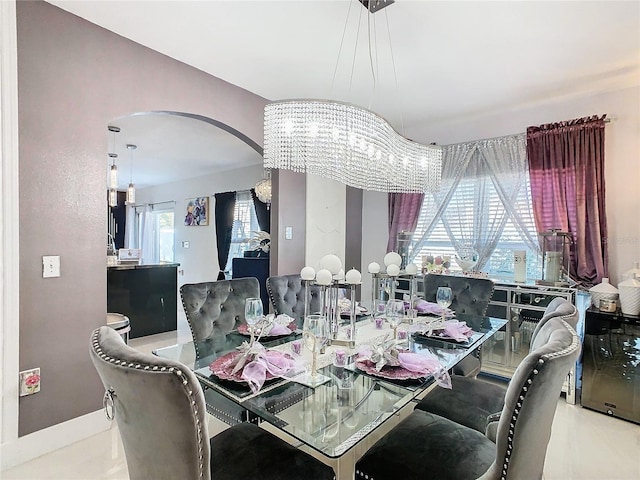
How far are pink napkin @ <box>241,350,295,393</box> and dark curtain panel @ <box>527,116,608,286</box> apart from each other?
2.90 meters

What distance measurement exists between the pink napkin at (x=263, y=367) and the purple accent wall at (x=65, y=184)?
1.48 meters

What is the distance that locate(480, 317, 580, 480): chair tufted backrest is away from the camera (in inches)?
37.2

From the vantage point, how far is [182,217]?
743 cm

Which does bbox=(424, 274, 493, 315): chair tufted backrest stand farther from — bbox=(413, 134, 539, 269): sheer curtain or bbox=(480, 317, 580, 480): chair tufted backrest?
bbox=(480, 317, 580, 480): chair tufted backrest

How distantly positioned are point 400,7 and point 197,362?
218 centimetres

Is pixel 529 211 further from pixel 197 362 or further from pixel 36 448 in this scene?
pixel 36 448

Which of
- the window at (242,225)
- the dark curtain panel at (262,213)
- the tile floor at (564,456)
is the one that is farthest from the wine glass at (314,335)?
the window at (242,225)

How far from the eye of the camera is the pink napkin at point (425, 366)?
1403mm

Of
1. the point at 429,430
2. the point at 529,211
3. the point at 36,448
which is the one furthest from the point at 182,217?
the point at 429,430

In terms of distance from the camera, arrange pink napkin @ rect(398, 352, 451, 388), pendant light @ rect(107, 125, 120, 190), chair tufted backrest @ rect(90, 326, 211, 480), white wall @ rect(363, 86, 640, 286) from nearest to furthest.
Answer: chair tufted backrest @ rect(90, 326, 211, 480)
pink napkin @ rect(398, 352, 451, 388)
white wall @ rect(363, 86, 640, 286)
pendant light @ rect(107, 125, 120, 190)

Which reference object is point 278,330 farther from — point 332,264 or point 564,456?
point 564,456

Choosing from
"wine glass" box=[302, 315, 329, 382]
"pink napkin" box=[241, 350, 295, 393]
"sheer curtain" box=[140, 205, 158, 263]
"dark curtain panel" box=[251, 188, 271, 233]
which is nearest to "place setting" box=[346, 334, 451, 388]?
"wine glass" box=[302, 315, 329, 382]

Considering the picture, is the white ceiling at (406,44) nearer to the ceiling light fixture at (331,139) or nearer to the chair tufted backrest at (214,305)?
the ceiling light fixture at (331,139)

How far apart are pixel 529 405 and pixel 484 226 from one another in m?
3.01
